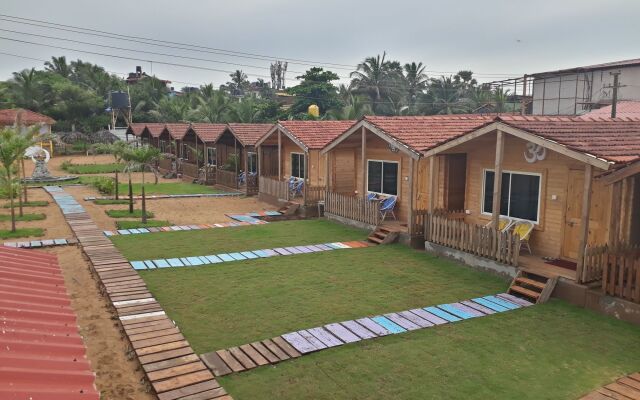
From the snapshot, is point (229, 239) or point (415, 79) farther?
point (415, 79)

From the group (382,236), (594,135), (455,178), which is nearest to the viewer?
(594,135)

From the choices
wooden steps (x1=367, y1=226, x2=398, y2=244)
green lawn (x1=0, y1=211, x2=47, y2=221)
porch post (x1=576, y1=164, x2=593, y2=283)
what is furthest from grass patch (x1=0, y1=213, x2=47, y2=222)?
porch post (x1=576, y1=164, x2=593, y2=283)

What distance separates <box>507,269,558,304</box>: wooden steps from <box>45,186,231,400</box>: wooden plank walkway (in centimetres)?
645

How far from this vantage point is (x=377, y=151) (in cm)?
1845

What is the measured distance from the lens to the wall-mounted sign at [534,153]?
1216 centimetres

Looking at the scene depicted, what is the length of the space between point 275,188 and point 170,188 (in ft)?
30.2

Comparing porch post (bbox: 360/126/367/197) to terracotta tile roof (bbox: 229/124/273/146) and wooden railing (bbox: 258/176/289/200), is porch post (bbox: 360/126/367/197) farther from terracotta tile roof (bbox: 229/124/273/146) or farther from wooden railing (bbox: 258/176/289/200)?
terracotta tile roof (bbox: 229/124/273/146)

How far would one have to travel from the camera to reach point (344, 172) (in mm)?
20828

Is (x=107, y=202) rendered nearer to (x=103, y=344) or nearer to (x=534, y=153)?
(x=103, y=344)

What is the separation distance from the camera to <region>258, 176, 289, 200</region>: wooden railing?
22.2 meters

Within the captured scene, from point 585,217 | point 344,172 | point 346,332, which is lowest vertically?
point 346,332

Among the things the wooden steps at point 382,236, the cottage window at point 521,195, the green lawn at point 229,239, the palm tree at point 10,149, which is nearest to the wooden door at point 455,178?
the cottage window at point 521,195

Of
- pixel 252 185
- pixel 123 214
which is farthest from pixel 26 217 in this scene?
pixel 252 185

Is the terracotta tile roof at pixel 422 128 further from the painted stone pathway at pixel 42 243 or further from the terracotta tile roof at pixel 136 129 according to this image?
the terracotta tile roof at pixel 136 129
